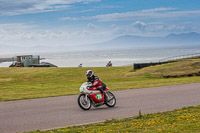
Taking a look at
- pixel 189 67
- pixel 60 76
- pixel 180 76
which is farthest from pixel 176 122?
pixel 60 76

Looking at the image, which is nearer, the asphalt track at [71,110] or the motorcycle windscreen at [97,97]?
the asphalt track at [71,110]

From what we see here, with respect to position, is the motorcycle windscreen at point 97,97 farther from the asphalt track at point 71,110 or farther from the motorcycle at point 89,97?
the asphalt track at point 71,110

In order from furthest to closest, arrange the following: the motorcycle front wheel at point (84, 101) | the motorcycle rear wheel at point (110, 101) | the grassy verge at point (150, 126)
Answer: the motorcycle rear wheel at point (110, 101), the motorcycle front wheel at point (84, 101), the grassy verge at point (150, 126)

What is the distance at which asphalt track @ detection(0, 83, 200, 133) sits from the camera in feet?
33.1

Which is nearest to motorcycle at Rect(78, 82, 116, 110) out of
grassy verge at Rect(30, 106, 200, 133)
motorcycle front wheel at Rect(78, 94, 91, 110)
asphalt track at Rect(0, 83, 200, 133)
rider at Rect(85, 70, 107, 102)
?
motorcycle front wheel at Rect(78, 94, 91, 110)

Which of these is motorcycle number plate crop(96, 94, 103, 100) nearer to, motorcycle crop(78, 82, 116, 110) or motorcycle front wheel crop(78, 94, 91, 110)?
motorcycle crop(78, 82, 116, 110)

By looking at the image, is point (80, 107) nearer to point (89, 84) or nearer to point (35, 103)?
point (89, 84)

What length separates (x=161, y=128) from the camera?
26.5 ft

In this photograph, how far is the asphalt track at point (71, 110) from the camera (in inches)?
398

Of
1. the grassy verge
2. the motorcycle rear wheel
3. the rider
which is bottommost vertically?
the grassy verge

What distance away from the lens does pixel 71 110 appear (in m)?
12.5

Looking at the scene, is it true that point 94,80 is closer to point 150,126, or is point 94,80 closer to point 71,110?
point 71,110

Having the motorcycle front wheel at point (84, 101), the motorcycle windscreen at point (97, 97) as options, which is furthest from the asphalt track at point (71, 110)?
the motorcycle windscreen at point (97, 97)

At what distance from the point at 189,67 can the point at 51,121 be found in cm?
2745
